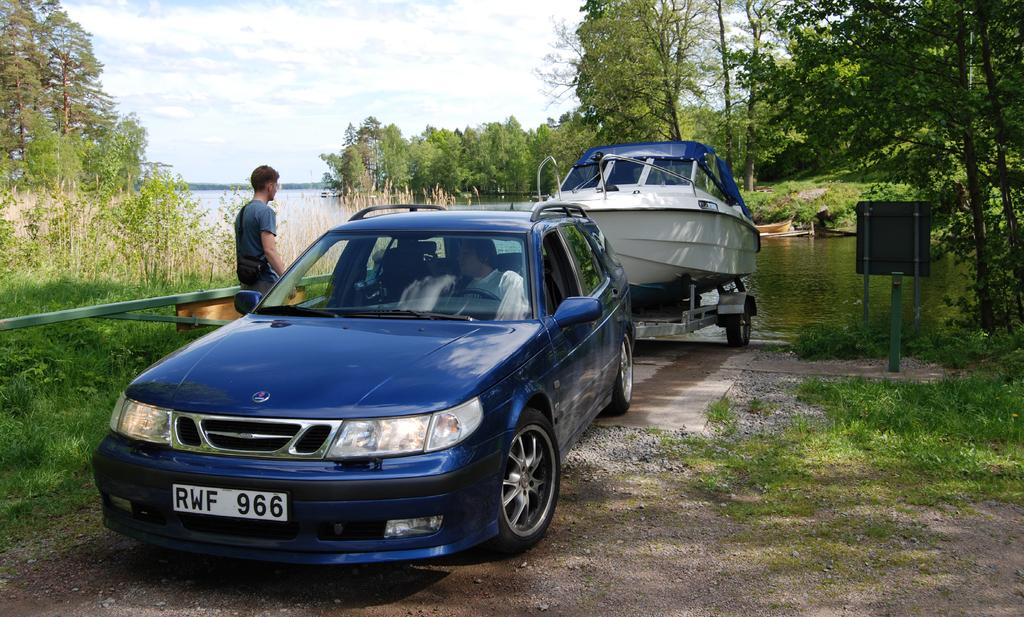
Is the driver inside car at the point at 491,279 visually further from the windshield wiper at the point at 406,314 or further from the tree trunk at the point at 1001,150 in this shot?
the tree trunk at the point at 1001,150

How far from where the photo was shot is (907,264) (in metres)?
9.73

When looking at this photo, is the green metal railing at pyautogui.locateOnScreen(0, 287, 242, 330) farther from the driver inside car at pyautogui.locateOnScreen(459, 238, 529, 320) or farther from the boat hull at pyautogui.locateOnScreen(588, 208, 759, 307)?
the boat hull at pyautogui.locateOnScreen(588, 208, 759, 307)

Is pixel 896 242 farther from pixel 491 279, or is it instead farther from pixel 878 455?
pixel 491 279

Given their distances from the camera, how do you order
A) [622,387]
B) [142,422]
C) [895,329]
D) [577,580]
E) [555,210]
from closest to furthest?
[142,422] < [577,580] < [555,210] < [622,387] < [895,329]

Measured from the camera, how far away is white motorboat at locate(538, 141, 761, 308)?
11641mm

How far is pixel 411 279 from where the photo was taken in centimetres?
523

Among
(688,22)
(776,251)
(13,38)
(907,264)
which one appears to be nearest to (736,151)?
(688,22)

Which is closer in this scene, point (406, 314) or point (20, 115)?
point (406, 314)

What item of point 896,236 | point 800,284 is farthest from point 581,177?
point 800,284

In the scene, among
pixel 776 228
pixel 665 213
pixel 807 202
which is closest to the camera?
pixel 665 213

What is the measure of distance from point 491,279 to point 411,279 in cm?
47

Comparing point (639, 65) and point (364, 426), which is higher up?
point (639, 65)

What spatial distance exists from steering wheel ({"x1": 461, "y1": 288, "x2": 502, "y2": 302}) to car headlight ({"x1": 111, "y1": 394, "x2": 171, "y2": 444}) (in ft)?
5.94

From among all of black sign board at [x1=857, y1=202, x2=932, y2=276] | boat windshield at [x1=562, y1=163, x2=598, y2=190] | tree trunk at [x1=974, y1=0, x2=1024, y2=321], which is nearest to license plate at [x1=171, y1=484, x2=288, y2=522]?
black sign board at [x1=857, y1=202, x2=932, y2=276]
